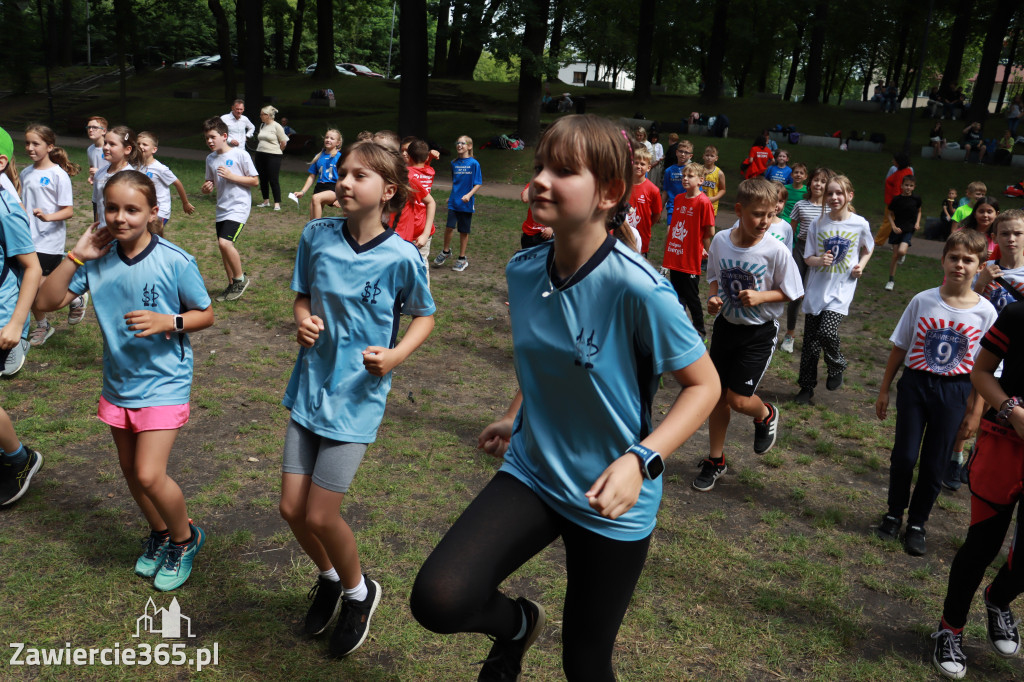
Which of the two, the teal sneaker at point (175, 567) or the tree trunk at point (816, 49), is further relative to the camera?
the tree trunk at point (816, 49)

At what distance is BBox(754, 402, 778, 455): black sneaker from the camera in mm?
6195

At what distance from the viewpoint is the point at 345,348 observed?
3439 millimetres

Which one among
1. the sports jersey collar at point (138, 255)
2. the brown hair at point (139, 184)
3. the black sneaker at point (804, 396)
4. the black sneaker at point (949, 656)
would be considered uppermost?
the brown hair at point (139, 184)

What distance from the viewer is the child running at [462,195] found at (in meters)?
12.5

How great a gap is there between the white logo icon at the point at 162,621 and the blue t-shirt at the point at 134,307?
101 centimetres

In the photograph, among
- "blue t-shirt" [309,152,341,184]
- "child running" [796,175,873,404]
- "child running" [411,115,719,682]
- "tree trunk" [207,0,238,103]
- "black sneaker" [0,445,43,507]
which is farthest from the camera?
"tree trunk" [207,0,238,103]

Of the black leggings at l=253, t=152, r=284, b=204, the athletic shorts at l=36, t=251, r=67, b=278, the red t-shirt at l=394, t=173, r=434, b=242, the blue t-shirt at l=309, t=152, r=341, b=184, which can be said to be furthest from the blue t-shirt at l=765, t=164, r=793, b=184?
the athletic shorts at l=36, t=251, r=67, b=278

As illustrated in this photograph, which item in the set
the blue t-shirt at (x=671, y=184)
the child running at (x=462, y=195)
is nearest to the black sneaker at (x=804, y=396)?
the blue t-shirt at (x=671, y=184)

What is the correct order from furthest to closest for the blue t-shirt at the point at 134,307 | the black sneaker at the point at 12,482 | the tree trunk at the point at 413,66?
the tree trunk at the point at 413,66 < the black sneaker at the point at 12,482 < the blue t-shirt at the point at 134,307

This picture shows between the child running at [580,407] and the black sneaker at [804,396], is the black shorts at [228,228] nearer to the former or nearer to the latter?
the black sneaker at [804,396]

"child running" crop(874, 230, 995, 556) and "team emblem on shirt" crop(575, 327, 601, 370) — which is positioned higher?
"team emblem on shirt" crop(575, 327, 601, 370)

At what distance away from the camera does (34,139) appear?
7531mm

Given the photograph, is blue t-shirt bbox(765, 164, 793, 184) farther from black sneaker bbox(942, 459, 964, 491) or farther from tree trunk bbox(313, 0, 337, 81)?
tree trunk bbox(313, 0, 337, 81)

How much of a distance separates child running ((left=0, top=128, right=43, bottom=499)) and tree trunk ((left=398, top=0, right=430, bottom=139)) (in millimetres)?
20890
